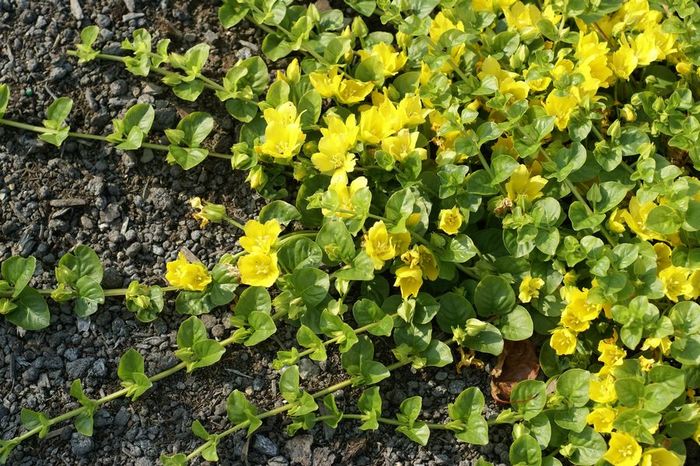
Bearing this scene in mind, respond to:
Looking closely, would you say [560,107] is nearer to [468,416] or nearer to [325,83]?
[325,83]

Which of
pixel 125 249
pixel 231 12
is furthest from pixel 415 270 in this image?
pixel 231 12

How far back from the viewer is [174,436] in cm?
350

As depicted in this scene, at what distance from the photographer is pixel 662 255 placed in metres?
3.58

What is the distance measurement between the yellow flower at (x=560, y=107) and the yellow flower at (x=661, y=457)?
1354 millimetres

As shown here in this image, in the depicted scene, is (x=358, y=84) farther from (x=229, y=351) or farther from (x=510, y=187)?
(x=229, y=351)

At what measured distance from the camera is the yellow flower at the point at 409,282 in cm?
340

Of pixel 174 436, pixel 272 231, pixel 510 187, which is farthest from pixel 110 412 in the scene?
pixel 510 187

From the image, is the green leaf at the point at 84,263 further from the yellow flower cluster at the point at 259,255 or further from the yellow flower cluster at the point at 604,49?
the yellow flower cluster at the point at 604,49

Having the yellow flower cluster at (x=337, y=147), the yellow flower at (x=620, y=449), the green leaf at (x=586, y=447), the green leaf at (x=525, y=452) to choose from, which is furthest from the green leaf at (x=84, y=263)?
the yellow flower at (x=620, y=449)

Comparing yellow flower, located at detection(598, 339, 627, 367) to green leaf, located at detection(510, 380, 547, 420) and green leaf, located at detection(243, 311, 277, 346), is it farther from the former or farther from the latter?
green leaf, located at detection(243, 311, 277, 346)

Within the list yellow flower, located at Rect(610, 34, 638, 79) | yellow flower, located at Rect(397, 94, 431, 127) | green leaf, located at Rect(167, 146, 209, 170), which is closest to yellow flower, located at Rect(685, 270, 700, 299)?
yellow flower, located at Rect(610, 34, 638, 79)

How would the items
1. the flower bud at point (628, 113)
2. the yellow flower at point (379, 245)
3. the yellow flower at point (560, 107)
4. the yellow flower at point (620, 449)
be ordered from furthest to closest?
1. the flower bud at point (628, 113)
2. the yellow flower at point (560, 107)
3. the yellow flower at point (379, 245)
4. the yellow flower at point (620, 449)

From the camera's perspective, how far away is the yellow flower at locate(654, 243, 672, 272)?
3.55 metres

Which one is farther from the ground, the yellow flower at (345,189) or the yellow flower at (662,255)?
the yellow flower at (345,189)
